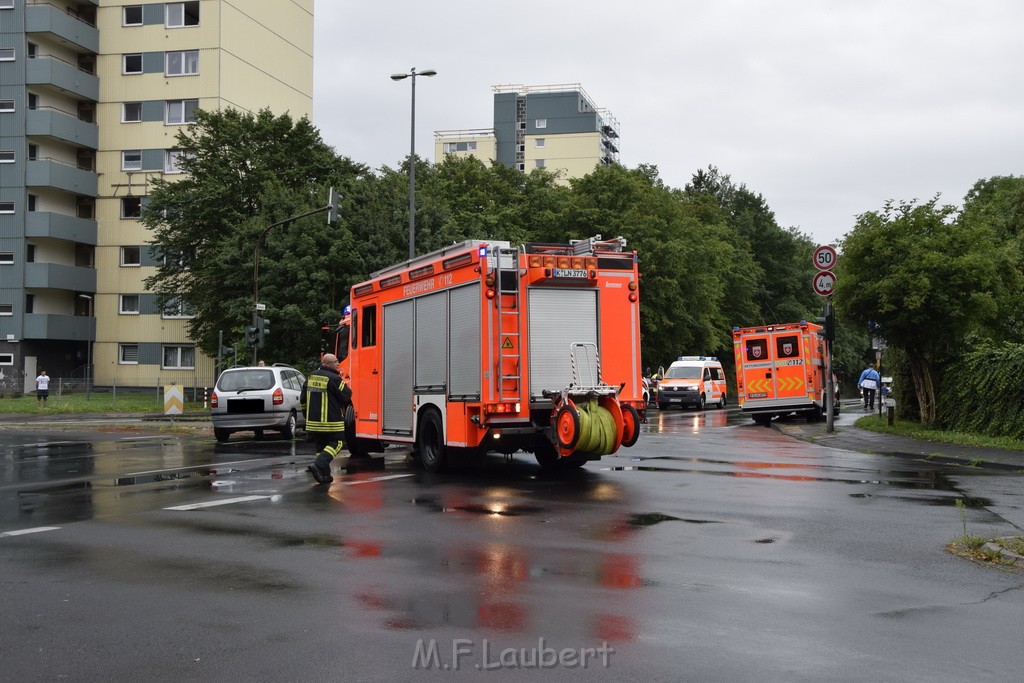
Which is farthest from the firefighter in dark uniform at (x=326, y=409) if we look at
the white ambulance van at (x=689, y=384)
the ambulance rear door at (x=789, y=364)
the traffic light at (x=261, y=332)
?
the white ambulance van at (x=689, y=384)

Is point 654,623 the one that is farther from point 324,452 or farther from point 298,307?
point 298,307

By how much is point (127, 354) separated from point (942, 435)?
48356 mm

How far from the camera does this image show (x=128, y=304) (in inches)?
2266

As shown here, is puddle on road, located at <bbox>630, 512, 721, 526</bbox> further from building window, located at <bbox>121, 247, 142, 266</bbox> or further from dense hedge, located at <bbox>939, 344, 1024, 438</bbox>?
building window, located at <bbox>121, 247, 142, 266</bbox>

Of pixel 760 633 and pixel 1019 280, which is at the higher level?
pixel 1019 280

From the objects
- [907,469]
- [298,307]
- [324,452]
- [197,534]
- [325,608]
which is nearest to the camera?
[325,608]

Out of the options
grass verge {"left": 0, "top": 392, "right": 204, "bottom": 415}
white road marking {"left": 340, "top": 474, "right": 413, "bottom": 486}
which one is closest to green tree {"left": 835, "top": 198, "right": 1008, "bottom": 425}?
white road marking {"left": 340, "top": 474, "right": 413, "bottom": 486}

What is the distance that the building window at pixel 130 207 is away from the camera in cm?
5712

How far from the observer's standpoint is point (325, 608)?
241 inches

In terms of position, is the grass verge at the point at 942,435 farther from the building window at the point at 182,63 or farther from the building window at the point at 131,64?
the building window at the point at 131,64

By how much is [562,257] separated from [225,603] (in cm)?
832

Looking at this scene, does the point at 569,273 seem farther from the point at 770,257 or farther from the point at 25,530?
the point at 770,257

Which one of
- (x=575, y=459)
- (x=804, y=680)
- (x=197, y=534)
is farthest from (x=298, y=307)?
(x=804, y=680)

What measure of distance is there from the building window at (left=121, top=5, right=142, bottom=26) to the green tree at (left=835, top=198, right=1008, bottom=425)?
47490 millimetres
